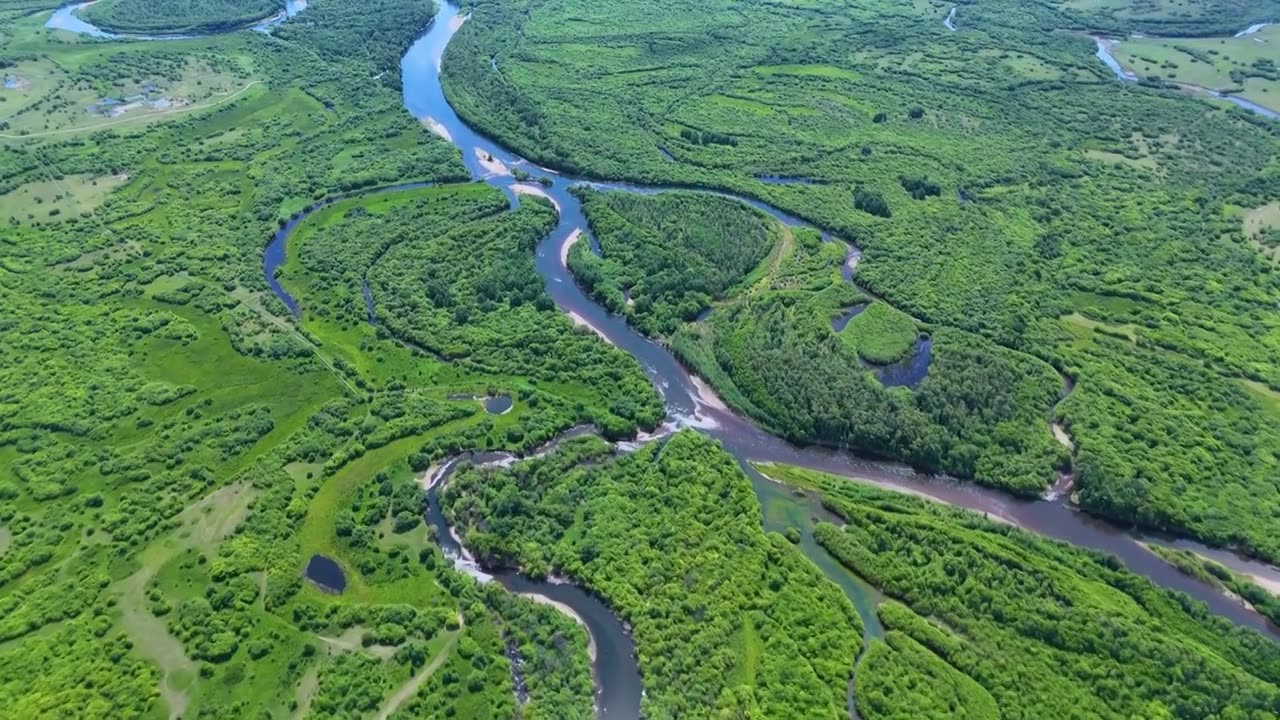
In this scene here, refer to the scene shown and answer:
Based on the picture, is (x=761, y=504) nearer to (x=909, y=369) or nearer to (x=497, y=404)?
(x=909, y=369)

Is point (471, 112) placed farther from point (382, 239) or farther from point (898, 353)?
point (898, 353)

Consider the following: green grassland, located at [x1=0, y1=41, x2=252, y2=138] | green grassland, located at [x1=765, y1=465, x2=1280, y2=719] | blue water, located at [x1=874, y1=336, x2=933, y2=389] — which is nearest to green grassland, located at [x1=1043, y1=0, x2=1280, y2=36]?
blue water, located at [x1=874, y1=336, x2=933, y2=389]

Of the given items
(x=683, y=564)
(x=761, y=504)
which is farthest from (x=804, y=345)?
(x=683, y=564)

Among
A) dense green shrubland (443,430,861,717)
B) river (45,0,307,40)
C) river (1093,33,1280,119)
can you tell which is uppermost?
river (1093,33,1280,119)

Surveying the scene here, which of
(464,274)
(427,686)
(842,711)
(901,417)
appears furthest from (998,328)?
(427,686)

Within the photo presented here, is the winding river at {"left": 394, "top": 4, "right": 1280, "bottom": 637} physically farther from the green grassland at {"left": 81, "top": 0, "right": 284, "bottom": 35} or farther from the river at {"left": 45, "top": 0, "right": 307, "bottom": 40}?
the green grassland at {"left": 81, "top": 0, "right": 284, "bottom": 35}

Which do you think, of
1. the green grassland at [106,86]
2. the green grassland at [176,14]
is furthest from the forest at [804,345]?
the green grassland at [176,14]

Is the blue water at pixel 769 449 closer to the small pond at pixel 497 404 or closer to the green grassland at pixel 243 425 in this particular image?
the green grassland at pixel 243 425

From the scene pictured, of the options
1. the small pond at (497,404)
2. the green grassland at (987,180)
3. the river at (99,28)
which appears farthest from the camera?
the river at (99,28)
